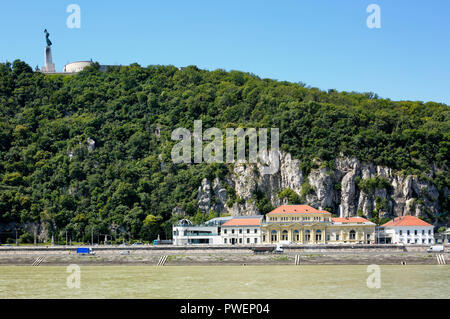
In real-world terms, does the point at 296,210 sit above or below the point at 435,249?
above

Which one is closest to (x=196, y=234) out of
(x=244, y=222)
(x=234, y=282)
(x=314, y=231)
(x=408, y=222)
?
(x=244, y=222)

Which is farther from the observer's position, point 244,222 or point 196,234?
point 196,234

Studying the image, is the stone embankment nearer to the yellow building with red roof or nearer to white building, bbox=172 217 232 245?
white building, bbox=172 217 232 245

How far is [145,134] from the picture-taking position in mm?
133500

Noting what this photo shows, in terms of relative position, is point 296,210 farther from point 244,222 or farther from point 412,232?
point 412,232

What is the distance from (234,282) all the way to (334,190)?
205 ft

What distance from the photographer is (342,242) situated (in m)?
95.2

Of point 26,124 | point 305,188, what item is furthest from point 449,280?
point 26,124

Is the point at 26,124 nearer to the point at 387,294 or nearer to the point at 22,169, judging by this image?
the point at 22,169

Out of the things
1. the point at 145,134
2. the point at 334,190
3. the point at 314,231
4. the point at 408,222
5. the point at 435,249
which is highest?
the point at 145,134

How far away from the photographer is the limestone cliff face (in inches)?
4331

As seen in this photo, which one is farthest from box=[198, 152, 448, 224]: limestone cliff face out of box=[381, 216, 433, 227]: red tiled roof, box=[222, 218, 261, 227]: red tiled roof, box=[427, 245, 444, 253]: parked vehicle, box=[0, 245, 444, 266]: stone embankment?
box=[427, 245, 444, 253]: parked vehicle

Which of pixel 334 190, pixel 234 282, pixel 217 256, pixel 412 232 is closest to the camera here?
pixel 234 282

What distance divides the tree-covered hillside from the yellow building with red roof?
1733 centimetres
